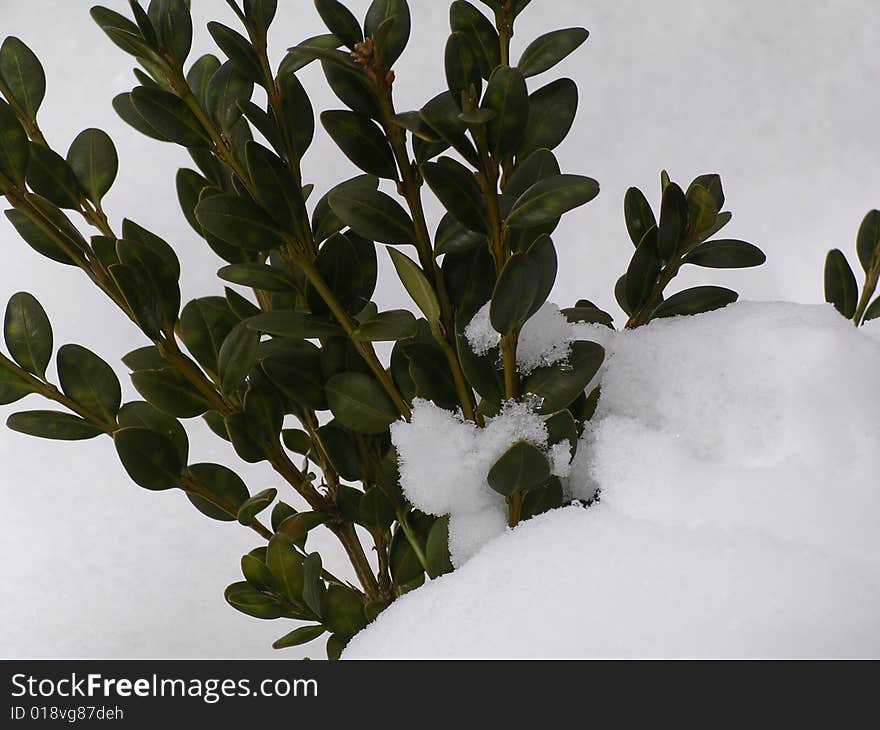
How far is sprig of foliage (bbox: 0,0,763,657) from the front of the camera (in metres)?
0.37

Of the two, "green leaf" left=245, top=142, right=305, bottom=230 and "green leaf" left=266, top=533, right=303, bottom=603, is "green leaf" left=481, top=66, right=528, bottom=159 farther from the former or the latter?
"green leaf" left=266, top=533, right=303, bottom=603

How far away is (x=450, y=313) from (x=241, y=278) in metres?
0.08

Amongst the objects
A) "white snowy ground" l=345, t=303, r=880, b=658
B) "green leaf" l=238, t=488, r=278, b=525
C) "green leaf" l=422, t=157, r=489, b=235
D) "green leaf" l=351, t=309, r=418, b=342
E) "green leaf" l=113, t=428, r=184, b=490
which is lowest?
"white snowy ground" l=345, t=303, r=880, b=658

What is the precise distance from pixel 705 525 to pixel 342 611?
167 mm

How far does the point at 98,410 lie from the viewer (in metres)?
0.43

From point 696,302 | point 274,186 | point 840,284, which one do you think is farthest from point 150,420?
point 840,284

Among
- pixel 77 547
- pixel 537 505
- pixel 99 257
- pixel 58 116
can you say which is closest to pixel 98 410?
pixel 99 257

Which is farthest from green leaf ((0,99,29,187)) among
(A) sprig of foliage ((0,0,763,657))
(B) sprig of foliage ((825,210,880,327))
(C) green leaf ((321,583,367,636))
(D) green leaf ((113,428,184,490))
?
(B) sprig of foliage ((825,210,880,327))

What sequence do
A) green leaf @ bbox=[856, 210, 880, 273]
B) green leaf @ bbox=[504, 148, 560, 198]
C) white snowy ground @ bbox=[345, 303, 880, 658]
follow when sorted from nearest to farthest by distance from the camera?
white snowy ground @ bbox=[345, 303, 880, 658] → green leaf @ bbox=[504, 148, 560, 198] → green leaf @ bbox=[856, 210, 880, 273]

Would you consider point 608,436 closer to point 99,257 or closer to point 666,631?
point 666,631

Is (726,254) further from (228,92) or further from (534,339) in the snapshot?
(228,92)

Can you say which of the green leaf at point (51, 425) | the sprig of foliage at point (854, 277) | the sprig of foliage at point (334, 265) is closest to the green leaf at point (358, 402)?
the sprig of foliage at point (334, 265)

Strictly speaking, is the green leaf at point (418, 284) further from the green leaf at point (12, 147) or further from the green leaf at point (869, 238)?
the green leaf at point (869, 238)

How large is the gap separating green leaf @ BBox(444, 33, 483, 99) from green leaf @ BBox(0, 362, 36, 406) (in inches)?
8.4
